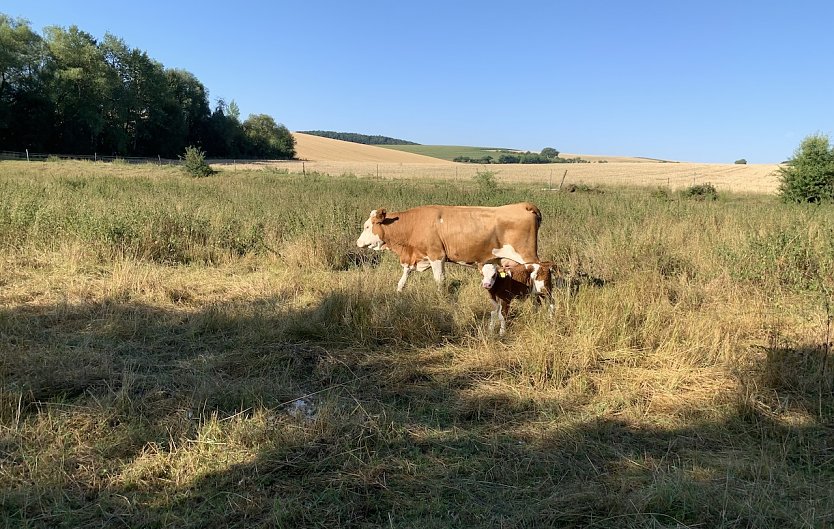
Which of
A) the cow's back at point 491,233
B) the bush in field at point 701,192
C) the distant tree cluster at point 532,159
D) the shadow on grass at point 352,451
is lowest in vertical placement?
the shadow on grass at point 352,451

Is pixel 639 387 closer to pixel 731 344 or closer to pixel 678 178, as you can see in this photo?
pixel 731 344

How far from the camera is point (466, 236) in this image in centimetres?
628

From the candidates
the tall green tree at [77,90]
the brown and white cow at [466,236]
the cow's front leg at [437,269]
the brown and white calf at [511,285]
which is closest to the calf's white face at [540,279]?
the brown and white calf at [511,285]

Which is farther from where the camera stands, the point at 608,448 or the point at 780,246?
the point at 780,246

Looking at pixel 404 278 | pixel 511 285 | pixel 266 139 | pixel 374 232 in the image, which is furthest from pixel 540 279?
pixel 266 139

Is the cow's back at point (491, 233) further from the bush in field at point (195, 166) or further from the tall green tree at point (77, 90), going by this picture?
the tall green tree at point (77, 90)

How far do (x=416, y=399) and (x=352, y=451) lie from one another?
827 mm

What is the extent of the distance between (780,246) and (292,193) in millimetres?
12035

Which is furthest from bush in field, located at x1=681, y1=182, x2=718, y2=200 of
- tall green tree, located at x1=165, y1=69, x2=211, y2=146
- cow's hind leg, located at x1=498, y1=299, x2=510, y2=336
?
tall green tree, located at x1=165, y1=69, x2=211, y2=146

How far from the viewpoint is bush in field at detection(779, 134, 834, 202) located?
61.8 feet

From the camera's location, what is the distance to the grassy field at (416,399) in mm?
2402

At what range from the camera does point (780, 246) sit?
640cm

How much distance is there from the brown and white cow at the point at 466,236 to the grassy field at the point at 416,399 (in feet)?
1.27

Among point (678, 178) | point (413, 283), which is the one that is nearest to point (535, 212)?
point (413, 283)
